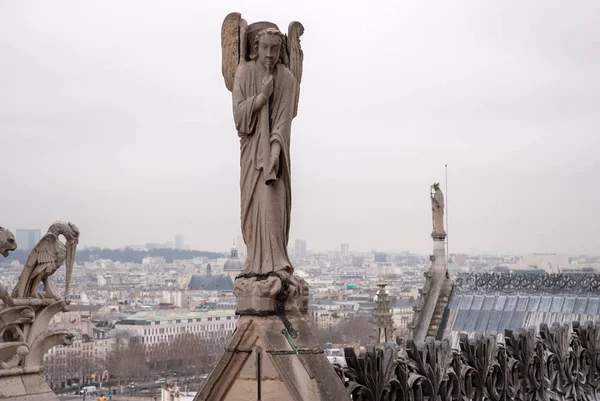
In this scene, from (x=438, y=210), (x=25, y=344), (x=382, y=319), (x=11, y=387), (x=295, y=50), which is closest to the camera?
(x=295, y=50)

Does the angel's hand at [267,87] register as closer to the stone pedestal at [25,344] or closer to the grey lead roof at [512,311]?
the stone pedestal at [25,344]

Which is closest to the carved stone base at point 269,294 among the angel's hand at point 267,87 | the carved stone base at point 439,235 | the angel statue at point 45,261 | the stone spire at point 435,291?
the angel's hand at point 267,87

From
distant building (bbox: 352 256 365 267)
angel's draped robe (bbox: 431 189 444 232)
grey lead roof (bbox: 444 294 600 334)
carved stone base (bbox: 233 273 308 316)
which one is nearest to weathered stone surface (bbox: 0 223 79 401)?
carved stone base (bbox: 233 273 308 316)

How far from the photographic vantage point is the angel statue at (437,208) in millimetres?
23719

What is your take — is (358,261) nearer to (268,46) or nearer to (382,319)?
(382,319)

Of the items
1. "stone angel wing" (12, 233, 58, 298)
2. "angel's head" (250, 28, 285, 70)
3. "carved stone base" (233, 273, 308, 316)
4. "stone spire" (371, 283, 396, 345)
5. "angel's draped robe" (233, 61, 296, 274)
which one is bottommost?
"stone spire" (371, 283, 396, 345)

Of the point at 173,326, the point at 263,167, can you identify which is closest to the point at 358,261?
the point at 173,326

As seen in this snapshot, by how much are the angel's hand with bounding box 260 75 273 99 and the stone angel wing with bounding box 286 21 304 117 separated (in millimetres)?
275

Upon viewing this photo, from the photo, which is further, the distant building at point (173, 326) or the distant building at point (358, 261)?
the distant building at point (358, 261)

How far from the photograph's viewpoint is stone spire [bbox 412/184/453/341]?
23.6m

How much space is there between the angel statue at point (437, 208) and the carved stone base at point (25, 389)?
16.7 meters

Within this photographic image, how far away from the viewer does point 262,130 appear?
627cm

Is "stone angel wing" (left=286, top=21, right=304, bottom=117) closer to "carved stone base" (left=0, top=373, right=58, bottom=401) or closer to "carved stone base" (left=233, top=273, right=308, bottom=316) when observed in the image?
"carved stone base" (left=233, top=273, right=308, bottom=316)

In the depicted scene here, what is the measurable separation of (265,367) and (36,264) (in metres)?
2.90
